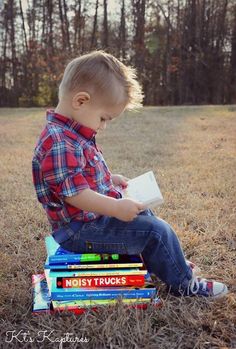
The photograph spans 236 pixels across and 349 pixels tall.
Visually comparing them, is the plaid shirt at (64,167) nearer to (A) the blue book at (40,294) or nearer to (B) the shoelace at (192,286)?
(A) the blue book at (40,294)

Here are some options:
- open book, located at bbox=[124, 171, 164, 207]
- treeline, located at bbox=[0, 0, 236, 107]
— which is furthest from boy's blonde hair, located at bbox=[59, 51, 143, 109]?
treeline, located at bbox=[0, 0, 236, 107]

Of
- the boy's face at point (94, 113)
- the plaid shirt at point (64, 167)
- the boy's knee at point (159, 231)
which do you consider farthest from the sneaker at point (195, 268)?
the boy's face at point (94, 113)

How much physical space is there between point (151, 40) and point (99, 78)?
54.7 feet

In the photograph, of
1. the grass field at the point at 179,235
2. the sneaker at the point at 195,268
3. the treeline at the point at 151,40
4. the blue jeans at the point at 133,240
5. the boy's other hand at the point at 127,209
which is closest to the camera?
the grass field at the point at 179,235

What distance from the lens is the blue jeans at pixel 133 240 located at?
70.0 inches

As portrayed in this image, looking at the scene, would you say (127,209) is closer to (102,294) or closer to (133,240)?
(133,240)

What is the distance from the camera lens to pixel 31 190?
3.43m

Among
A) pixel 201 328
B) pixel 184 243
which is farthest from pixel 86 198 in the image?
pixel 184 243

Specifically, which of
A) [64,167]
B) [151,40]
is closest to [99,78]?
[64,167]

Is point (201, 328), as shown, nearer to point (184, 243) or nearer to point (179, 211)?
point (184, 243)

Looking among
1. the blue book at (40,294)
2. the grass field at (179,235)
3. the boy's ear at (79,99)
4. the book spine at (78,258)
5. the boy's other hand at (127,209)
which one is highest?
the boy's ear at (79,99)

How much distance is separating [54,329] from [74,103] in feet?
2.75

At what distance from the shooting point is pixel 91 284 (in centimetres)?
173

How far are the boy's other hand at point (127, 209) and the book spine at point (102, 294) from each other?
0.29 metres
